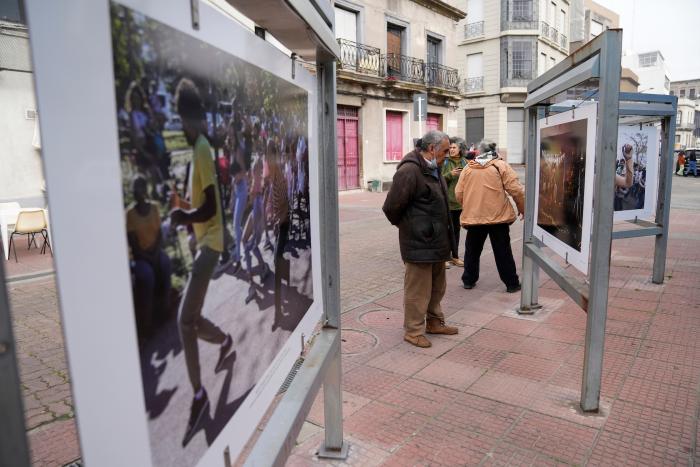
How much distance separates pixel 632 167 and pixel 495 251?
2083 mm

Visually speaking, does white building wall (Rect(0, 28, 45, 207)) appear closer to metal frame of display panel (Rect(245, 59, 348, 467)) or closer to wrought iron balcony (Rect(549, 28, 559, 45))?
metal frame of display panel (Rect(245, 59, 348, 467))

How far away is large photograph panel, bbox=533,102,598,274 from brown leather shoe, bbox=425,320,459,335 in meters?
Answer: 1.11

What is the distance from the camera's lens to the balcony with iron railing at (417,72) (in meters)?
20.8

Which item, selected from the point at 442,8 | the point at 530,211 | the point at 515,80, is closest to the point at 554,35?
the point at 515,80

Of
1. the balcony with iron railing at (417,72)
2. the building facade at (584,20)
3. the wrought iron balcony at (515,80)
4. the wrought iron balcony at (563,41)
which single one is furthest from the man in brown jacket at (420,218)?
the building facade at (584,20)

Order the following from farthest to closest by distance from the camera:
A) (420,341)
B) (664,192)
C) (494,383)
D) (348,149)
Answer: (348,149), (664,192), (420,341), (494,383)

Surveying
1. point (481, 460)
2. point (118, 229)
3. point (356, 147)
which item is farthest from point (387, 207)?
point (356, 147)

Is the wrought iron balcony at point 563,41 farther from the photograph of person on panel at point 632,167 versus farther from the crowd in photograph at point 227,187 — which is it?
the crowd in photograph at point 227,187

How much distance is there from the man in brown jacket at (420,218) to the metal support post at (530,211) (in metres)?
0.89

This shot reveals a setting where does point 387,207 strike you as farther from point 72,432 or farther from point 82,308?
point 82,308

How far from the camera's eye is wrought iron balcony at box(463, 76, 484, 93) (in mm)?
35062

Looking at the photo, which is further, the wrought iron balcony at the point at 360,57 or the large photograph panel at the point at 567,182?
the wrought iron balcony at the point at 360,57

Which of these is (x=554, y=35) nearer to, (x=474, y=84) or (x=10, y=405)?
(x=474, y=84)

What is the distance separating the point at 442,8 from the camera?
22.9 meters
